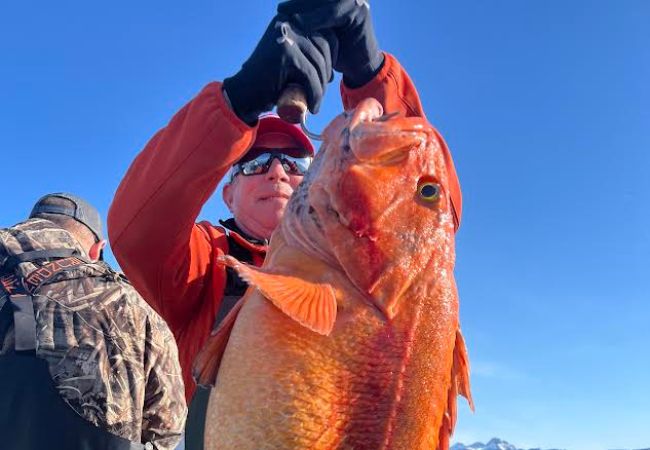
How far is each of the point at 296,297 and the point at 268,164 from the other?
1.55m

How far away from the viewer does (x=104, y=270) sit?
4.99m

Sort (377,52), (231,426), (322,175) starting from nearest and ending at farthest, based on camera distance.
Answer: (231,426), (322,175), (377,52)

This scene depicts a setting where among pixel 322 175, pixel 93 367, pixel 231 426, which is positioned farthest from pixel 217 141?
pixel 93 367

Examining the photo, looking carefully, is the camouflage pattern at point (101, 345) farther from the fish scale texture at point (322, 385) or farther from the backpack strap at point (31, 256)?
the fish scale texture at point (322, 385)

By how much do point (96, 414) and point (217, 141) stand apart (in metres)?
2.97

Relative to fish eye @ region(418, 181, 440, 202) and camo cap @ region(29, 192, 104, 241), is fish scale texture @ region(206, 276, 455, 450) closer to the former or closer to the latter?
fish eye @ region(418, 181, 440, 202)

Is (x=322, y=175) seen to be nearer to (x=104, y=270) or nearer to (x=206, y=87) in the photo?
(x=206, y=87)

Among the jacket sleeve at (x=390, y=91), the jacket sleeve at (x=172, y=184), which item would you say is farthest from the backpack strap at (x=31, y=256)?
the jacket sleeve at (x=390, y=91)

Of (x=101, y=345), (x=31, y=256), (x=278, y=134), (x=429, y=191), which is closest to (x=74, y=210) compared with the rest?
(x=31, y=256)

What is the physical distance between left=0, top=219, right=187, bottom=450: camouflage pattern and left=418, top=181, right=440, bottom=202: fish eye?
3.27 meters

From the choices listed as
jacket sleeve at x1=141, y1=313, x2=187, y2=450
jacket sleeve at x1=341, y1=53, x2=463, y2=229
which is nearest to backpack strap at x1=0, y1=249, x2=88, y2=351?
jacket sleeve at x1=141, y1=313, x2=187, y2=450

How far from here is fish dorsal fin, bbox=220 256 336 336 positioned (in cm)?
194

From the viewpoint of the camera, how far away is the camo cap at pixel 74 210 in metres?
5.68

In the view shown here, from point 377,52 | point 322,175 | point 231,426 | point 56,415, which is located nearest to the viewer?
point 231,426
